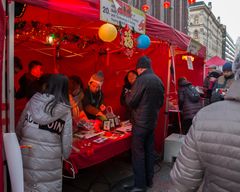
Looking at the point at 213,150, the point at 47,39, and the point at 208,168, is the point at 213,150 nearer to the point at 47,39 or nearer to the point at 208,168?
the point at 208,168

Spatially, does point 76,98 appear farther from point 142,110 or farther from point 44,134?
point 44,134

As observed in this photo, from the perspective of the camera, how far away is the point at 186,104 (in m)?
6.80

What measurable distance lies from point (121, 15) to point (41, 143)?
2.43 meters

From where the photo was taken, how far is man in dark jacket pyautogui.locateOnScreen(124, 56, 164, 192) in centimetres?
431

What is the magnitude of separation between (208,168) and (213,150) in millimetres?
108

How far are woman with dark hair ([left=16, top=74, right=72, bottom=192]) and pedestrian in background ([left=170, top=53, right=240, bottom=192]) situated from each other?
1.78m

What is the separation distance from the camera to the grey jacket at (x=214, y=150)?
1.30 meters

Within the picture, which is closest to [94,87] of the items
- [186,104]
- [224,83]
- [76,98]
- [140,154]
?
[76,98]

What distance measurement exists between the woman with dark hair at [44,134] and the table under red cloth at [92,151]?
0.64m

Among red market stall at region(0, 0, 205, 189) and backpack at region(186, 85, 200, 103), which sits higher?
red market stall at region(0, 0, 205, 189)

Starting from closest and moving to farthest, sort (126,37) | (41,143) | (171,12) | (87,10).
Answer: (41,143), (87,10), (126,37), (171,12)

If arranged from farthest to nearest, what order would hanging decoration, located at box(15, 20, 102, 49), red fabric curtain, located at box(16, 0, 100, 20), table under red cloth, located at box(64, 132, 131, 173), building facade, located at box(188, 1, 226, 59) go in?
building facade, located at box(188, 1, 226, 59), hanging decoration, located at box(15, 20, 102, 49), table under red cloth, located at box(64, 132, 131, 173), red fabric curtain, located at box(16, 0, 100, 20)

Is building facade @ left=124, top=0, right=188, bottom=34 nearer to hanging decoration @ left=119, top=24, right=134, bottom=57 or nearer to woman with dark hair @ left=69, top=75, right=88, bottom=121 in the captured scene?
hanging decoration @ left=119, top=24, right=134, bottom=57

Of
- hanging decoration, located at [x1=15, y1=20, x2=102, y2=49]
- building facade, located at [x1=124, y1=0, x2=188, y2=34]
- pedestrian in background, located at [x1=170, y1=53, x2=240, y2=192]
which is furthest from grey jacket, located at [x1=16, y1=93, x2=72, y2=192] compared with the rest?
building facade, located at [x1=124, y1=0, x2=188, y2=34]
